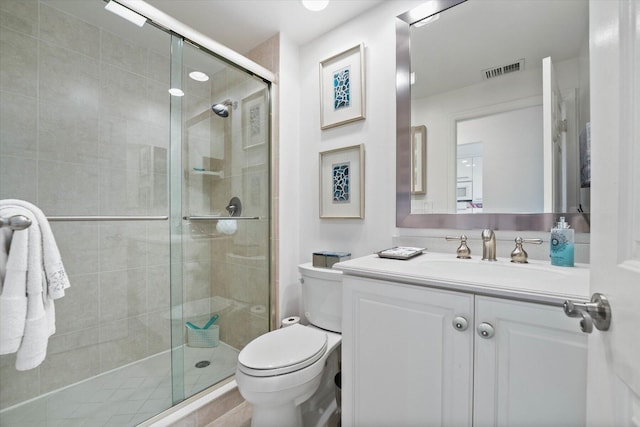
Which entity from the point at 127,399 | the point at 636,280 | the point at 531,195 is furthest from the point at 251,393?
the point at 531,195

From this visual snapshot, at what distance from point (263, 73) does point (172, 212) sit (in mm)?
1046

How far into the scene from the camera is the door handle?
438 mm

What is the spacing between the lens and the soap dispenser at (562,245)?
95 centimetres

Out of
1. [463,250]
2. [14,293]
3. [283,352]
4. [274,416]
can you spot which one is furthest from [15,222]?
[463,250]

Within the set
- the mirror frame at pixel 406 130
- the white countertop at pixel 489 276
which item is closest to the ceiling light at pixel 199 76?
the mirror frame at pixel 406 130

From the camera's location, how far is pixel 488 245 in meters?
1.12

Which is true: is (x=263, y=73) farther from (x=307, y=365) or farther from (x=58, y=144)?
(x=307, y=365)

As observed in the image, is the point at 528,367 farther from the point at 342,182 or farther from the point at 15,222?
the point at 15,222

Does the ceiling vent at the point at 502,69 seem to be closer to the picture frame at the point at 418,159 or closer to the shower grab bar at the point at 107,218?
the picture frame at the point at 418,159

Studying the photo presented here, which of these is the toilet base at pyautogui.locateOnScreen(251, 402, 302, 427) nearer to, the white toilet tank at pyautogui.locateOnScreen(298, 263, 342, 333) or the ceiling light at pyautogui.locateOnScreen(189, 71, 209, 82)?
the white toilet tank at pyautogui.locateOnScreen(298, 263, 342, 333)

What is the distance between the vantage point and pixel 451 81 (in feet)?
4.37

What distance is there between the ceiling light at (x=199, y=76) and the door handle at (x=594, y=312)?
1795 mm

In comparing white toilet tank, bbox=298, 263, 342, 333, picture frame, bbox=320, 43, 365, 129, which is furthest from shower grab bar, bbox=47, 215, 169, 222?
picture frame, bbox=320, 43, 365, 129

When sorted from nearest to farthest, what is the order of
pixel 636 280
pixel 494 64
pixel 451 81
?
pixel 636 280 < pixel 494 64 < pixel 451 81
